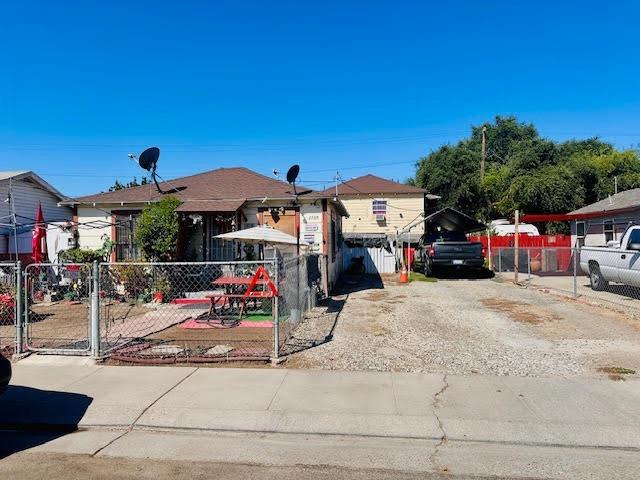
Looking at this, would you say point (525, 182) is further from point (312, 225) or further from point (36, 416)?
point (36, 416)

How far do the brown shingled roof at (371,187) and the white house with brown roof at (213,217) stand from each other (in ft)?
43.8

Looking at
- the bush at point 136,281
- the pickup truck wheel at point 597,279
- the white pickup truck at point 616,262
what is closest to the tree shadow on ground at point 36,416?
the bush at point 136,281

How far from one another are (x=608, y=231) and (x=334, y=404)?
2106cm

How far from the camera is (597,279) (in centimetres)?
1445

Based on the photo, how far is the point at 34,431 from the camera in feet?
15.5

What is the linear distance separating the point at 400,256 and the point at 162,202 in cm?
1367

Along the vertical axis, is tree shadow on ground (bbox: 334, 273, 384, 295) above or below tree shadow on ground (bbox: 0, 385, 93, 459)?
above

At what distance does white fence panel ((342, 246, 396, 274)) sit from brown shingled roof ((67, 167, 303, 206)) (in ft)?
27.3

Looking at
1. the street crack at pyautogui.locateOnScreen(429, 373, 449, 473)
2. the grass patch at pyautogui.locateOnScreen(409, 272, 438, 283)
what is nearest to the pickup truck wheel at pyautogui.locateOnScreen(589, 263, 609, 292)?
the grass patch at pyautogui.locateOnScreen(409, 272, 438, 283)

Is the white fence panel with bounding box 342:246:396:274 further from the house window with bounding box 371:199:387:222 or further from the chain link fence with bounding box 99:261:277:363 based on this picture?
the chain link fence with bounding box 99:261:277:363

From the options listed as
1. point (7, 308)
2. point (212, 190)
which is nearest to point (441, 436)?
point (7, 308)

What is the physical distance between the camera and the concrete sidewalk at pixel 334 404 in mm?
4539

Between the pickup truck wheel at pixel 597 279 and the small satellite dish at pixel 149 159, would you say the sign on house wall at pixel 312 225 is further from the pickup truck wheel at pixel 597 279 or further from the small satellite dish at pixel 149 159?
the pickup truck wheel at pixel 597 279

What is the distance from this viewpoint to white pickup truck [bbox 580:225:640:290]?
1212 centimetres
